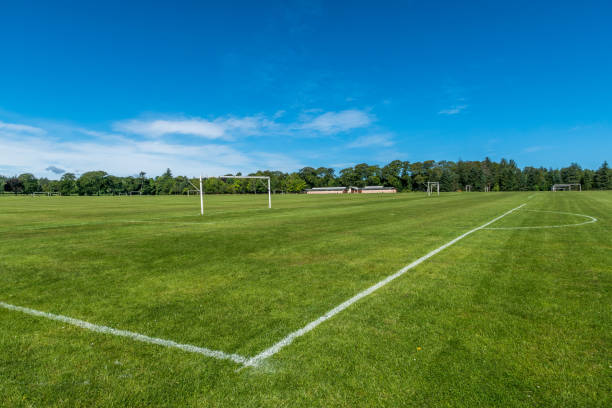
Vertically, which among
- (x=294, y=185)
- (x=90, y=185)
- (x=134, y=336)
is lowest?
(x=134, y=336)

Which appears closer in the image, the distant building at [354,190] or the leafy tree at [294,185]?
the distant building at [354,190]

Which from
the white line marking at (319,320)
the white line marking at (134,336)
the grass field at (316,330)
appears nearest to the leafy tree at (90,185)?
the grass field at (316,330)

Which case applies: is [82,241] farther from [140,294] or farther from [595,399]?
[595,399]

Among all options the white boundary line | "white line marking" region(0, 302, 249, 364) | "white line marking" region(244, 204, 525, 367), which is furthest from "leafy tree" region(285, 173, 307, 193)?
"white line marking" region(0, 302, 249, 364)

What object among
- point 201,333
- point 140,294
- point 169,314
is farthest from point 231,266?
point 201,333

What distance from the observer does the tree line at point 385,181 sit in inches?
5113

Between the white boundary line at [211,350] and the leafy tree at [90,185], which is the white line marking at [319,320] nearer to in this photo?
the white boundary line at [211,350]

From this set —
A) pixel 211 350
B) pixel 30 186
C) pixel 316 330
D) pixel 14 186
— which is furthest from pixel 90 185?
pixel 316 330

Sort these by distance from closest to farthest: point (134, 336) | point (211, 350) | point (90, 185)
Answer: point (211, 350), point (134, 336), point (90, 185)

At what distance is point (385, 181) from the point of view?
5792 inches

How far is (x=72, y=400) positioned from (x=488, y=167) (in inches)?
6980

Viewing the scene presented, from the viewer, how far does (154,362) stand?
3012mm

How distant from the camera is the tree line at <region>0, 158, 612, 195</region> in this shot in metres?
130

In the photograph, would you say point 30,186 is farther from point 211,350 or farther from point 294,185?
point 211,350
